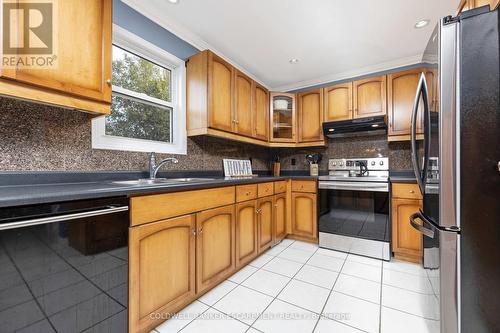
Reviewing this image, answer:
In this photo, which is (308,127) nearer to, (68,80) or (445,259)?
(445,259)

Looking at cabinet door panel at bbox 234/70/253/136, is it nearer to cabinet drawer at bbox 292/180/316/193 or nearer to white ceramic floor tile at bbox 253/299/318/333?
cabinet drawer at bbox 292/180/316/193

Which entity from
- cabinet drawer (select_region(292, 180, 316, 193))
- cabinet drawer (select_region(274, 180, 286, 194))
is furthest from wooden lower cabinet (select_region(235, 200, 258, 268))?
cabinet drawer (select_region(292, 180, 316, 193))

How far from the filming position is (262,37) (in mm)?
2203

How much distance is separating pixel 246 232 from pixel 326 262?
0.91 metres

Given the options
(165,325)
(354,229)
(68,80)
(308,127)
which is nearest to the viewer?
(68,80)

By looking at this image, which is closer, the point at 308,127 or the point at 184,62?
the point at 184,62

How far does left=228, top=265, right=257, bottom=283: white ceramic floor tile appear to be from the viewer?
1.85m

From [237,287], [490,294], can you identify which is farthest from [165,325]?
[490,294]

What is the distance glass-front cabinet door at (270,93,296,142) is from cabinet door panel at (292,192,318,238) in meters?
0.90

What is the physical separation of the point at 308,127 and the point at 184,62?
184 centimetres

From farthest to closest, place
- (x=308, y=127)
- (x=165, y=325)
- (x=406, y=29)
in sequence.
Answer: (x=308, y=127) < (x=406, y=29) < (x=165, y=325)

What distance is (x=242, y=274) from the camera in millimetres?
1937

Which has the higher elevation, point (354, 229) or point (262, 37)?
point (262, 37)

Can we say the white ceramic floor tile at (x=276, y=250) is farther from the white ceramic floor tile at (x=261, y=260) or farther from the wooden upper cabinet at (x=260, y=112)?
the wooden upper cabinet at (x=260, y=112)
